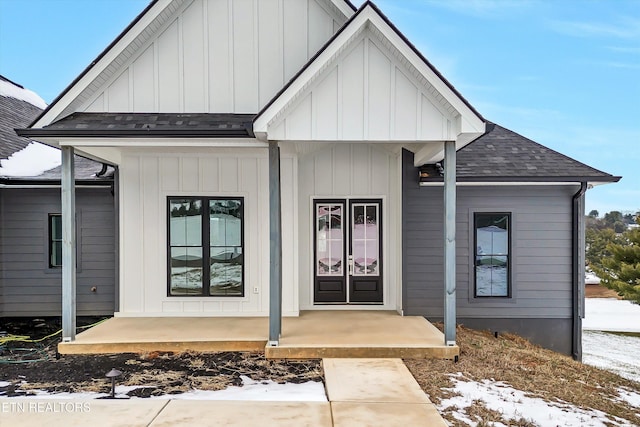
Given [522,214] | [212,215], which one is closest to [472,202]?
[522,214]

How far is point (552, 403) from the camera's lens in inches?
189

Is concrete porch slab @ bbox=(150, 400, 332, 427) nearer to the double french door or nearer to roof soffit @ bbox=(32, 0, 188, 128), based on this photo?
the double french door

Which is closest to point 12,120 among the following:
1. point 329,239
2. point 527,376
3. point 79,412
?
point 329,239

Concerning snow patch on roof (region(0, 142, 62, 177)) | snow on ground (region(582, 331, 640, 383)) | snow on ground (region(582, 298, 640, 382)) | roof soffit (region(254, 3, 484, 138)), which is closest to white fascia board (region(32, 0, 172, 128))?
roof soffit (region(254, 3, 484, 138))

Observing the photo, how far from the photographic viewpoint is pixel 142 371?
573cm

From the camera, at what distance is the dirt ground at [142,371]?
5242 mm

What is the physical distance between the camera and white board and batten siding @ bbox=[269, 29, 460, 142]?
19.6 feet

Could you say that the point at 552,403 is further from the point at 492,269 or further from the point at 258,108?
the point at 258,108

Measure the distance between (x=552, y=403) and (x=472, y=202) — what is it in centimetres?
446

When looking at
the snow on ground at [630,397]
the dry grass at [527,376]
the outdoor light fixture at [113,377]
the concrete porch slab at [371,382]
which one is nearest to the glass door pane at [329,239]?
the dry grass at [527,376]

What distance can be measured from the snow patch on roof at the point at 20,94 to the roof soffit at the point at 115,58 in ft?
25.1

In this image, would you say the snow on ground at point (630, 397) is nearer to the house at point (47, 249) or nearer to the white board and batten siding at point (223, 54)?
the white board and batten siding at point (223, 54)

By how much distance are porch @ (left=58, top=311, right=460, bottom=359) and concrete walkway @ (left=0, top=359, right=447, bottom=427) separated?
43.5 inches

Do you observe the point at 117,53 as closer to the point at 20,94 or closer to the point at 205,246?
the point at 205,246
